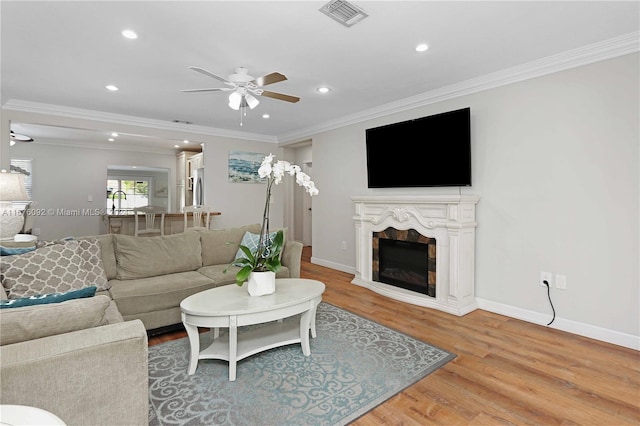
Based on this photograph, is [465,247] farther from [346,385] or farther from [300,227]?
[300,227]

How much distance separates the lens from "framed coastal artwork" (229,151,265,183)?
19.9ft

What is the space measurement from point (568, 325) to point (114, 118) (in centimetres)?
617

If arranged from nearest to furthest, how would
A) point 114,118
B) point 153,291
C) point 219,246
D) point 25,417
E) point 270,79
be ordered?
1. point 25,417
2. point 270,79
3. point 153,291
4. point 219,246
5. point 114,118

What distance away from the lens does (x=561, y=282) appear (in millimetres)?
2973

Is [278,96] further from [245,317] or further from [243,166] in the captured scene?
[243,166]

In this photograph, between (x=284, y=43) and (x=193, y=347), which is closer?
(x=193, y=347)

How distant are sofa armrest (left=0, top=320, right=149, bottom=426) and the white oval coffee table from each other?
760 millimetres

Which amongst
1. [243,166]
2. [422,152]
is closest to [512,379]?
[422,152]

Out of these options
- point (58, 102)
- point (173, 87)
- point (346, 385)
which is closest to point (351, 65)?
point (173, 87)

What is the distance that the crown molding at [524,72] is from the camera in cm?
261

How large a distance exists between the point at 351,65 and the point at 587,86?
81.3 inches

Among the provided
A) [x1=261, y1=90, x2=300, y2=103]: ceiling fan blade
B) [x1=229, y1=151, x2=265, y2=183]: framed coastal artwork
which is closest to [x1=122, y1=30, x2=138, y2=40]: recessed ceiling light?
[x1=261, y1=90, x2=300, y2=103]: ceiling fan blade

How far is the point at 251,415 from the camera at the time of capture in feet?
5.80

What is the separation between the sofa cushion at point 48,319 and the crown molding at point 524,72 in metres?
3.78
